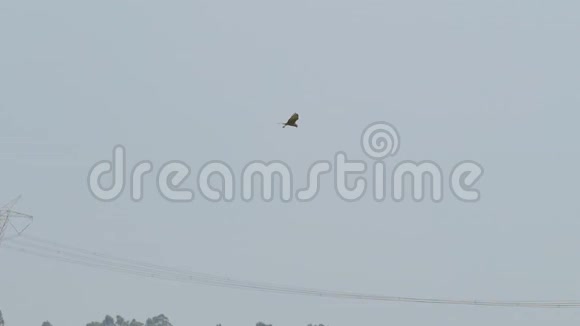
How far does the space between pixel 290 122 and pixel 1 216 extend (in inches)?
2017

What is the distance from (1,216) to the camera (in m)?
173

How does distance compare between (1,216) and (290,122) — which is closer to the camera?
(290,122)

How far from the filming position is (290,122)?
13300 cm
